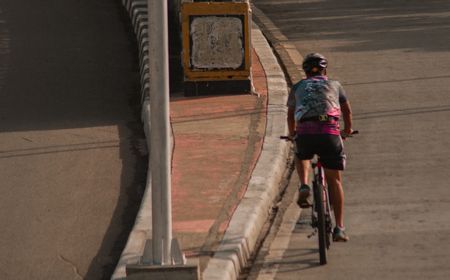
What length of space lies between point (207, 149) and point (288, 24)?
10.8m

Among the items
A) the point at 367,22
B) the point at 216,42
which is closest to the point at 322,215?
the point at 216,42

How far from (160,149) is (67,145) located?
6018mm

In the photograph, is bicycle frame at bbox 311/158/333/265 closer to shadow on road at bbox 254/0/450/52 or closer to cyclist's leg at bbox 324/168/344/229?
cyclist's leg at bbox 324/168/344/229

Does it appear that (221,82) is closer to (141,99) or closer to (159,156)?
(141,99)

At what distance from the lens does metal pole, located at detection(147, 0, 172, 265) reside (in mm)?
9594

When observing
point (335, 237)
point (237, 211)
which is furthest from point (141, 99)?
point (335, 237)

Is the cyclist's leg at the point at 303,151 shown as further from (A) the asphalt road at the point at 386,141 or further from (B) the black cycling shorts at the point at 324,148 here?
(A) the asphalt road at the point at 386,141

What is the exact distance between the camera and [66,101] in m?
18.2

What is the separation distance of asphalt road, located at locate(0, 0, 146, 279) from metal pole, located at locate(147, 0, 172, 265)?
111cm

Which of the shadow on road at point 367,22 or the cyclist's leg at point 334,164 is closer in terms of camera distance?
the cyclist's leg at point 334,164

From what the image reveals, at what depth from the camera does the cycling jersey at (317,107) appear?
36.0 feet

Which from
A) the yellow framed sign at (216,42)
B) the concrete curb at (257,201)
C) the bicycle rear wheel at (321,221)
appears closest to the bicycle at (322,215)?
the bicycle rear wheel at (321,221)

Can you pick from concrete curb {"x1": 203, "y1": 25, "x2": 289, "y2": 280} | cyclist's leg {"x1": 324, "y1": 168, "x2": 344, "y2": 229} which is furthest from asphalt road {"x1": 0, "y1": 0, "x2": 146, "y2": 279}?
cyclist's leg {"x1": 324, "y1": 168, "x2": 344, "y2": 229}

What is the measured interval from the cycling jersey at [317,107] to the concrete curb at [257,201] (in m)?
1.02
